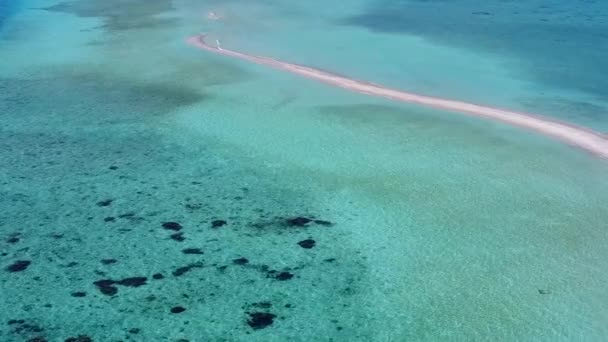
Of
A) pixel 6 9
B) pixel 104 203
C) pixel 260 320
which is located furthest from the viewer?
pixel 6 9

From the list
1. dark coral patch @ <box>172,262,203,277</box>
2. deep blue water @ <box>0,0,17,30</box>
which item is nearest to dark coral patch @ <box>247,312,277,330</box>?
dark coral patch @ <box>172,262,203,277</box>

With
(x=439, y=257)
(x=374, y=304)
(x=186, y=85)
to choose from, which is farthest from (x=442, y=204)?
(x=186, y=85)

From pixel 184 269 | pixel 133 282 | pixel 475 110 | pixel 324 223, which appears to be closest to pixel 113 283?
pixel 133 282

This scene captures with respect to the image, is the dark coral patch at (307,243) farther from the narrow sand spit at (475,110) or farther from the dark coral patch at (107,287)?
the narrow sand spit at (475,110)

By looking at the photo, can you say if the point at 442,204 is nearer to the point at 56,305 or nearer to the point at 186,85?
the point at 56,305

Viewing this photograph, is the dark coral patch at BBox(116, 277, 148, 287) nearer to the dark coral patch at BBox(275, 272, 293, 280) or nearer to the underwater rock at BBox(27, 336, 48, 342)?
the underwater rock at BBox(27, 336, 48, 342)

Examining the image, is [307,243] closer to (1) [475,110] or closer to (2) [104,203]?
(2) [104,203]

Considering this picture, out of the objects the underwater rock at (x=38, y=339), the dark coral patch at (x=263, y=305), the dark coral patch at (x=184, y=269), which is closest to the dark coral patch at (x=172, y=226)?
the dark coral patch at (x=184, y=269)
